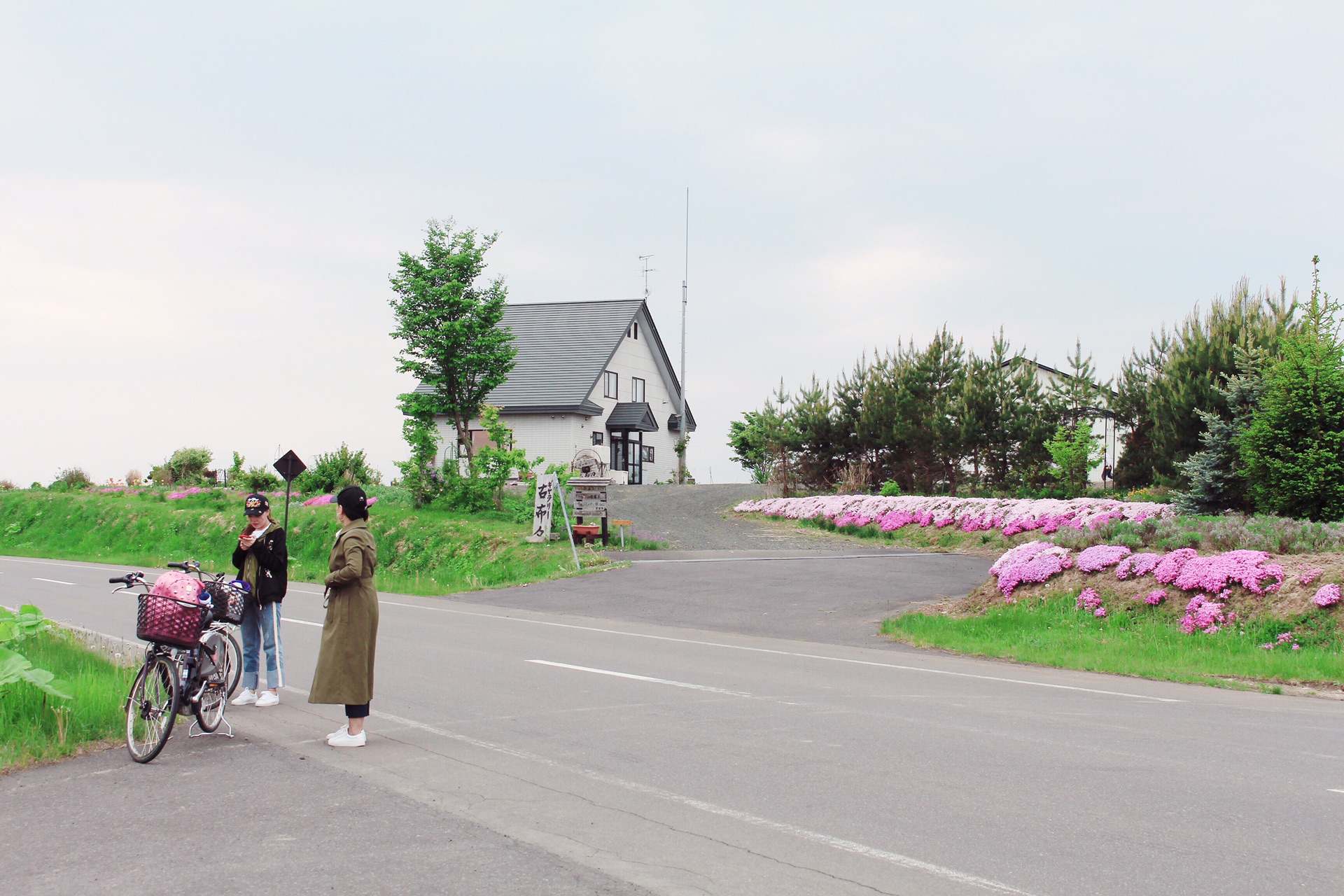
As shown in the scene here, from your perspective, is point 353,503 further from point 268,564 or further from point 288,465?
point 288,465

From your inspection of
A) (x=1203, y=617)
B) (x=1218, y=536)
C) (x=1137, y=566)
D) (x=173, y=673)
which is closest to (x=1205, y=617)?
(x=1203, y=617)

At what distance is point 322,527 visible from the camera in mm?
33531

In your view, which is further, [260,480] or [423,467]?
[260,480]

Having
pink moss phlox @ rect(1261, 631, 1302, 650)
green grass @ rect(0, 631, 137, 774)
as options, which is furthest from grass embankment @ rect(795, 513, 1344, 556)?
green grass @ rect(0, 631, 137, 774)

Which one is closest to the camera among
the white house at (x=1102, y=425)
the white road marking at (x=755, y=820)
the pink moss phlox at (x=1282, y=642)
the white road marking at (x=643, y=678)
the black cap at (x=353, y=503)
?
the white road marking at (x=755, y=820)

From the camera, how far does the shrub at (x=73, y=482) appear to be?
5116 centimetres

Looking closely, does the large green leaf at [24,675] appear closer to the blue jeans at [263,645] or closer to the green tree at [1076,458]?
the blue jeans at [263,645]

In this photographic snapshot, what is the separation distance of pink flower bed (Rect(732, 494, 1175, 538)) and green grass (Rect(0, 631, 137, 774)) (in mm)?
18955

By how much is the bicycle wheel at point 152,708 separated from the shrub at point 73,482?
50.5 m

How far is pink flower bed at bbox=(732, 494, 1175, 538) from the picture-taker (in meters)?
24.9

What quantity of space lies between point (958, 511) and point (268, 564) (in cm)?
2391

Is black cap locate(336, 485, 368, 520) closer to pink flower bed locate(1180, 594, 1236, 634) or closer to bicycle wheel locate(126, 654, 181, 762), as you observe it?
bicycle wheel locate(126, 654, 181, 762)

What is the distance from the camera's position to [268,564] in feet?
29.0

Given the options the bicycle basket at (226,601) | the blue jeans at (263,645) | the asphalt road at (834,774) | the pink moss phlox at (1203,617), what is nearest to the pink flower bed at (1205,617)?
the pink moss phlox at (1203,617)
